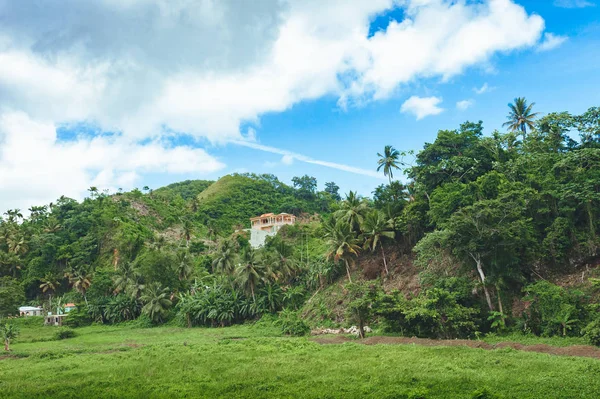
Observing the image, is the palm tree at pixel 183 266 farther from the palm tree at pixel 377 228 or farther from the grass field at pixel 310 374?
Result: the grass field at pixel 310 374

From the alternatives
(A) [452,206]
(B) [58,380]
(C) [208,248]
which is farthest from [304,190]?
(B) [58,380]

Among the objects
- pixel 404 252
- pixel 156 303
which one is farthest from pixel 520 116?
pixel 156 303

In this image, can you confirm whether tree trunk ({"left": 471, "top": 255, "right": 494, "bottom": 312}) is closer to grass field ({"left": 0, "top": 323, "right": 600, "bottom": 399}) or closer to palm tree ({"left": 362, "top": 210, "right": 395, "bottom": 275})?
grass field ({"left": 0, "top": 323, "right": 600, "bottom": 399})

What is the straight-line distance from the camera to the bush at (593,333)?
19391mm

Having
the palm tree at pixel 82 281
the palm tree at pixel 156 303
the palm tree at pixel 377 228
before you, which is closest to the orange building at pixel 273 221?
the palm tree at pixel 156 303

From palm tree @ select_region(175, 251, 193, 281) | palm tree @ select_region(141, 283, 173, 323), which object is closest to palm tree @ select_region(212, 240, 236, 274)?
palm tree @ select_region(175, 251, 193, 281)

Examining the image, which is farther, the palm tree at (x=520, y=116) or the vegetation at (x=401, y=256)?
the palm tree at (x=520, y=116)

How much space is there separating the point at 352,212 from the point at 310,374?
26684 mm

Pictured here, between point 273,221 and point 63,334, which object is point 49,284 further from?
point 273,221

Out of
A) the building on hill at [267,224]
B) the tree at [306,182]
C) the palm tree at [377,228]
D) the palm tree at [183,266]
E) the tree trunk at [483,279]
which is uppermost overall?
the tree at [306,182]

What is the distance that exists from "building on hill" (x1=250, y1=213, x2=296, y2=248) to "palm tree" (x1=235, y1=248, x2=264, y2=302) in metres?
26.2

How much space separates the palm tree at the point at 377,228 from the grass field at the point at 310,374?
54.8 ft

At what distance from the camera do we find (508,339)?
2323 cm

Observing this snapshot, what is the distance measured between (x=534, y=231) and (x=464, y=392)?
59.2ft
